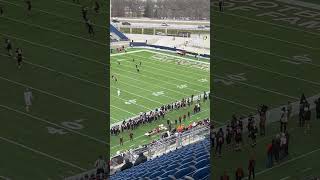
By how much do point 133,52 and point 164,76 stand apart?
6858 mm

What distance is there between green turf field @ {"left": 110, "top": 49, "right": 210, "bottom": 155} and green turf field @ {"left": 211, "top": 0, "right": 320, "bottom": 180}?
24.8 ft

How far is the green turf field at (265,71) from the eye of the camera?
1725 cm

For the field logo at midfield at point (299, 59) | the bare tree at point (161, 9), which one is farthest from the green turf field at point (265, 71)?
the bare tree at point (161, 9)

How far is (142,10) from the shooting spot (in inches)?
3120

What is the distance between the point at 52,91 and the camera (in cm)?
2511

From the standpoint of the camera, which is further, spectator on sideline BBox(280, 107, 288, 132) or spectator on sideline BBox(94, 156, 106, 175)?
spectator on sideline BBox(280, 107, 288, 132)

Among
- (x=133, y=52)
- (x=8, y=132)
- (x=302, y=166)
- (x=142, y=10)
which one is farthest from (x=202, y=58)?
(x=302, y=166)

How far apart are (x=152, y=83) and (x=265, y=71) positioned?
2180 centimetres

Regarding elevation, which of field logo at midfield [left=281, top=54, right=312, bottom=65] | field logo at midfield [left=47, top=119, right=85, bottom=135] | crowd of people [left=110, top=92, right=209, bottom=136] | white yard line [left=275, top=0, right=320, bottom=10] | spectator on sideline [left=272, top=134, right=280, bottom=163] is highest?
white yard line [left=275, top=0, right=320, bottom=10]

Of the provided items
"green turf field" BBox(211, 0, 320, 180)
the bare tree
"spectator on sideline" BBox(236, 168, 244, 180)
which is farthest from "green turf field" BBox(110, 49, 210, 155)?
the bare tree

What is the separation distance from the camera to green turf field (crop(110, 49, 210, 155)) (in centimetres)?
4194

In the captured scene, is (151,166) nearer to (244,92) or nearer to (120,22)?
(244,92)

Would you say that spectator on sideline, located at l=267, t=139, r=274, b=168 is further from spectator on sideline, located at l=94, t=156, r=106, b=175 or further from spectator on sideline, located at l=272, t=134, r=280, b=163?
spectator on sideline, located at l=94, t=156, r=106, b=175

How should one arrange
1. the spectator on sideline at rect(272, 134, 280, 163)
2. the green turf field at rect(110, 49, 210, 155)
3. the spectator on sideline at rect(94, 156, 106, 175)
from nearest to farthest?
1. the spectator on sideline at rect(272, 134, 280, 163)
2. the spectator on sideline at rect(94, 156, 106, 175)
3. the green turf field at rect(110, 49, 210, 155)
